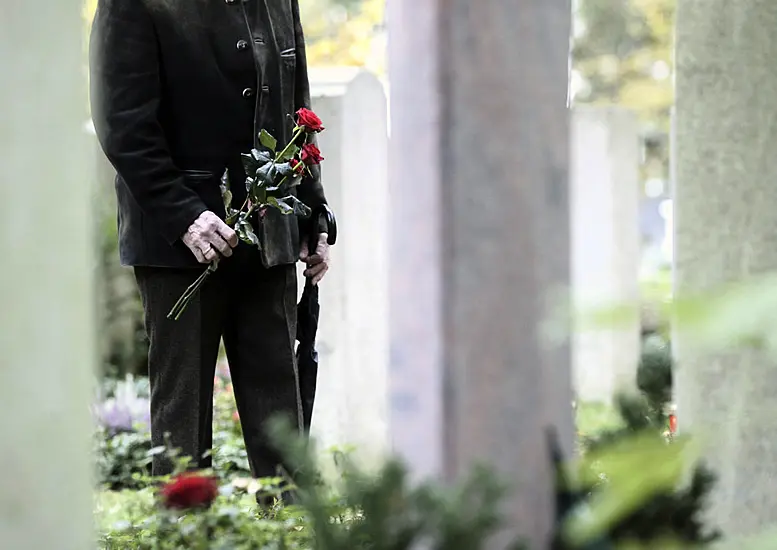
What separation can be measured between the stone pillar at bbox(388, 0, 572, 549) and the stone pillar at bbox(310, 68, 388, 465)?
135 inches

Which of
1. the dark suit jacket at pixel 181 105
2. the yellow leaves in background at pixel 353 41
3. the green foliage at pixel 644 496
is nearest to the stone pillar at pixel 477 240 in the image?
the green foliage at pixel 644 496

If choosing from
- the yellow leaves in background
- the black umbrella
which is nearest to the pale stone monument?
the black umbrella

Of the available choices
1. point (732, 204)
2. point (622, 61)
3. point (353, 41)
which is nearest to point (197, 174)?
point (732, 204)

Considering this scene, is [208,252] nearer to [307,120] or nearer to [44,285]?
[307,120]

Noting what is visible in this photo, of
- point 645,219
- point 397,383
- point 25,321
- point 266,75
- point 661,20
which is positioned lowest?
point 645,219

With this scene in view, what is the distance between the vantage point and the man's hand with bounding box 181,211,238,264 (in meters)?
3.12

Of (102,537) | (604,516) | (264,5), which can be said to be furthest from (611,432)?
Result: (264,5)

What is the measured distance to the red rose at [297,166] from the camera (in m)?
3.12

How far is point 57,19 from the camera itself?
67.2 inches

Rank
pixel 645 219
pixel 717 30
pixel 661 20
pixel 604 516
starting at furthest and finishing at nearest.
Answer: pixel 645 219 < pixel 661 20 < pixel 717 30 < pixel 604 516

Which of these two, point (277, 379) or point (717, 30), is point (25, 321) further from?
point (717, 30)

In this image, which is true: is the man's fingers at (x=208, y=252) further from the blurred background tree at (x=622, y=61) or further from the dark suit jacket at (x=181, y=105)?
the blurred background tree at (x=622, y=61)

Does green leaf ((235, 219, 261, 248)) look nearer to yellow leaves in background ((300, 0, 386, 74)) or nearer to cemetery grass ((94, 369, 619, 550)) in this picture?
cemetery grass ((94, 369, 619, 550))

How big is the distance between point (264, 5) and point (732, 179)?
1389 mm
